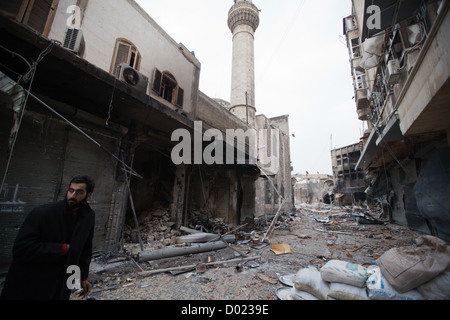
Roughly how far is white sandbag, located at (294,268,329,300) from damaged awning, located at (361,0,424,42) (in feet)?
18.3

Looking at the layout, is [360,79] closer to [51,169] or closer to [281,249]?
[281,249]

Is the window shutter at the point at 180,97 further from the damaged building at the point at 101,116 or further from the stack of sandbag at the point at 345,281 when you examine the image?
the stack of sandbag at the point at 345,281

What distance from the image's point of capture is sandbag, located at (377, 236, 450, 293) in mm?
2178

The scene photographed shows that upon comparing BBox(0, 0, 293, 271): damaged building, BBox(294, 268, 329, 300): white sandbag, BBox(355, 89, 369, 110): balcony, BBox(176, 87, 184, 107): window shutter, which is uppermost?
BBox(355, 89, 369, 110): balcony

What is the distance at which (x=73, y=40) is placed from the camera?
4.50 meters

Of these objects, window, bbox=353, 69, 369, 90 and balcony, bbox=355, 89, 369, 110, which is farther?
window, bbox=353, 69, 369, 90

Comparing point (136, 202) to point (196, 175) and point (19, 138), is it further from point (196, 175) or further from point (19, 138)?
point (19, 138)

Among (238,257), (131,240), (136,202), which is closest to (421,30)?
(238,257)

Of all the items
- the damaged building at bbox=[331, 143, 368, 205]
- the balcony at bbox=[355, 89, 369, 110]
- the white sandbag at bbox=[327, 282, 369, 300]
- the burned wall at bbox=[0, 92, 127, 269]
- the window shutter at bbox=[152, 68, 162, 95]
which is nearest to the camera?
the white sandbag at bbox=[327, 282, 369, 300]

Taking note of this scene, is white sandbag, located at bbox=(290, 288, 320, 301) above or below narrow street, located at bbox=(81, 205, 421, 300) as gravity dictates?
above

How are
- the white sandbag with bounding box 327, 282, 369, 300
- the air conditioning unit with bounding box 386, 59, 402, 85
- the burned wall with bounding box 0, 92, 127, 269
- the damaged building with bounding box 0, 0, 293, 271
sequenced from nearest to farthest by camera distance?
the white sandbag with bounding box 327, 282, 369, 300 < the damaged building with bounding box 0, 0, 293, 271 < the burned wall with bounding box 0, 92, 127, 269 < the air conditioning unit with bounding box 386, 59, 402, 85

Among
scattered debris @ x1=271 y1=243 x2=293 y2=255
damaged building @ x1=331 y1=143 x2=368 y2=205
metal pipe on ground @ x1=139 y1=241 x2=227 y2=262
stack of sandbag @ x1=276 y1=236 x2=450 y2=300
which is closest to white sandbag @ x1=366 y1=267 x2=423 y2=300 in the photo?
stack of sandbag @ x1=276 y1=236 x2=450 y2=300

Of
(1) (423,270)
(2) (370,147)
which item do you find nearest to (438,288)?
(1) (423,270)

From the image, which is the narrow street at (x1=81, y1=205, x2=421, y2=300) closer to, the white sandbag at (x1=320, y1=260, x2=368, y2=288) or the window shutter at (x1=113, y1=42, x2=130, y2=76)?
the white sandbag at (x1=320, y1=260, x2=368, y2=288)
